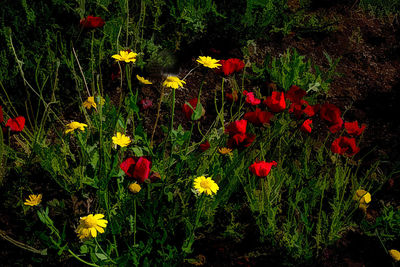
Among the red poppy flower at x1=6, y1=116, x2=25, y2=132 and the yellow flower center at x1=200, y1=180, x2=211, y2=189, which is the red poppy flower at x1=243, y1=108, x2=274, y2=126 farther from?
the red poppy flower at x1=6, y1=116, x2=25, y2=132

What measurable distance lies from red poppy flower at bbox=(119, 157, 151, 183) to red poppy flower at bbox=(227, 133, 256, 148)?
→ 0.98ft

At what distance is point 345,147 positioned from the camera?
1.33 m

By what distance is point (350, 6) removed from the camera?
2830 mm

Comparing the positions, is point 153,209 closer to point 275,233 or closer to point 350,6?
point 275,233

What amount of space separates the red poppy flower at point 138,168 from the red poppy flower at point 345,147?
2.24 feet

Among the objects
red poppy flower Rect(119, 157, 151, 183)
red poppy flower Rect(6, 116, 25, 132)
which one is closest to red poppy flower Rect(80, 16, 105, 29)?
red poppy flower Rect(6, 116, 25, 132)

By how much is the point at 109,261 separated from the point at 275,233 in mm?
663

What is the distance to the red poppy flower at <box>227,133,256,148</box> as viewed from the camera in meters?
1.20

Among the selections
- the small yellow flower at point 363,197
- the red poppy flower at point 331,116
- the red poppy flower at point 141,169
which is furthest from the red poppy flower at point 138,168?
the small yellow flower at point 363,197

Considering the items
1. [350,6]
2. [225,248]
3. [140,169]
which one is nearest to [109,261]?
→ [140,169]

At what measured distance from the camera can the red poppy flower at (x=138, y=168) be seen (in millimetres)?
1063

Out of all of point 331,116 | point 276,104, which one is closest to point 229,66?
point 276,104

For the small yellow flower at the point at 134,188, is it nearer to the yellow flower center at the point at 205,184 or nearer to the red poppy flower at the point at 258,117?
the yellow flower center at the point at 205,184

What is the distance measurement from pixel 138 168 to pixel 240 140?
1.17 feet
